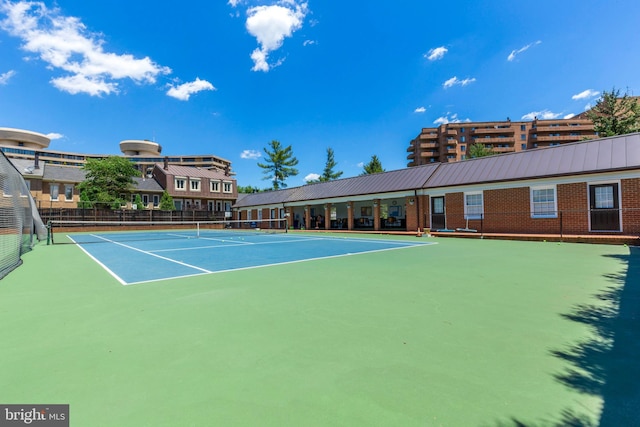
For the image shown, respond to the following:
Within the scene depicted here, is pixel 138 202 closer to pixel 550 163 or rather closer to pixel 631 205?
pixel 550 163

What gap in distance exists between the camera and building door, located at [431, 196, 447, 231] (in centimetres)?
2161

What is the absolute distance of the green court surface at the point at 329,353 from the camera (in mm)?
2201

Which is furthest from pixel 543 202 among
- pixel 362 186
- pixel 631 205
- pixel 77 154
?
pixel 77 154

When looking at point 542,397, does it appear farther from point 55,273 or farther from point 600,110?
point 600,110

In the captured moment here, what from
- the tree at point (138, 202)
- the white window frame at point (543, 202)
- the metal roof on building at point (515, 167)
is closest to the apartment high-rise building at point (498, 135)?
the metal roof on building at point (515, 167)

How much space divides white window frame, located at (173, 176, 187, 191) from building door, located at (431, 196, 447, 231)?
42670 millimetres

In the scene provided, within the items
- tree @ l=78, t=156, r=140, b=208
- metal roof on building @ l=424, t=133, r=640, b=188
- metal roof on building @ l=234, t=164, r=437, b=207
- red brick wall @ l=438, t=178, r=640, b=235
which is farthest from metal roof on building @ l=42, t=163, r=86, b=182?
red brick wall @ l=438, t=178, r=640, b=235

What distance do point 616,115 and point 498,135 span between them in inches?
2455

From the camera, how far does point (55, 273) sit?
26.3ft

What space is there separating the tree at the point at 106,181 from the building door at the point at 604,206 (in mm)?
47960

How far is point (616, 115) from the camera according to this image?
32781 mm

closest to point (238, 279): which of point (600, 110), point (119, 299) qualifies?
point (119, 299)

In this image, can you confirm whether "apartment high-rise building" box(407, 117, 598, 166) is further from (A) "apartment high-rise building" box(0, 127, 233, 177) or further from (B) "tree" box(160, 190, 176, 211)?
(B) "tree" box(160, 190, 176, 211)

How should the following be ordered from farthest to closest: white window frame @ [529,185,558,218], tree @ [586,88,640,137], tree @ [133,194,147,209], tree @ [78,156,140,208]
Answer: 1. tree @ [133,194,147,209]
2. tree @ [78,156,140,208]
3. tree @ [586,88,640,137]
4. white window frame @ [529,185,558,218]
